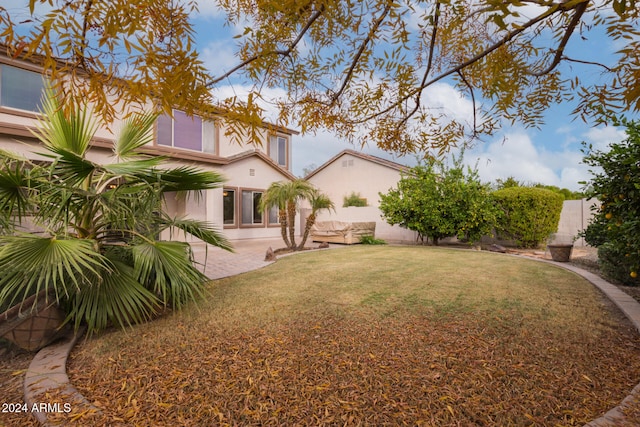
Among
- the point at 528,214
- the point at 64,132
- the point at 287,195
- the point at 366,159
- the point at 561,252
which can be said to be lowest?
the point at 561,252

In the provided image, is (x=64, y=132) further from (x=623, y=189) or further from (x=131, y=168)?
(x=623, y=189)

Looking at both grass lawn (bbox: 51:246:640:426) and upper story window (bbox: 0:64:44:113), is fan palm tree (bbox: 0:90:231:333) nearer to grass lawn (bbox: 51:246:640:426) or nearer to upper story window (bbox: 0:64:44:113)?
grass lawn (bbox: 51:246:640:426)

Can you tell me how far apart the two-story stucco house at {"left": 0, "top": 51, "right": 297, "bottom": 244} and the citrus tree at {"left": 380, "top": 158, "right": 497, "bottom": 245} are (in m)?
5.67

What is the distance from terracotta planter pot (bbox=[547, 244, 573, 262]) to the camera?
340 inches

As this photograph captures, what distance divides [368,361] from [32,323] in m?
3.61

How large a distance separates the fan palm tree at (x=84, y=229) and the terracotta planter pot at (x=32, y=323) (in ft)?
0.50

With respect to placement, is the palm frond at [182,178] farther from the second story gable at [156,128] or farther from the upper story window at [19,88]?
the upper story window at [19,88]

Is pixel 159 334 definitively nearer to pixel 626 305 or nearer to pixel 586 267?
pixel 626 305

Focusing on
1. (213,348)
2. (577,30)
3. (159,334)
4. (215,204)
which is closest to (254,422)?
(213,348)

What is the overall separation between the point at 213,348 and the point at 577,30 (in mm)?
4100

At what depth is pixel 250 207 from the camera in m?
15.0

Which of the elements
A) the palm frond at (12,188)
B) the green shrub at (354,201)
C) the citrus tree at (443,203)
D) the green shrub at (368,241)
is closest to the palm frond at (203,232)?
the palm frond at (12,188)

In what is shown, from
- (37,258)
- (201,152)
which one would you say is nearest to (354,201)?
(201,152)

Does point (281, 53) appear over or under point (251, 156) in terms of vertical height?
under
